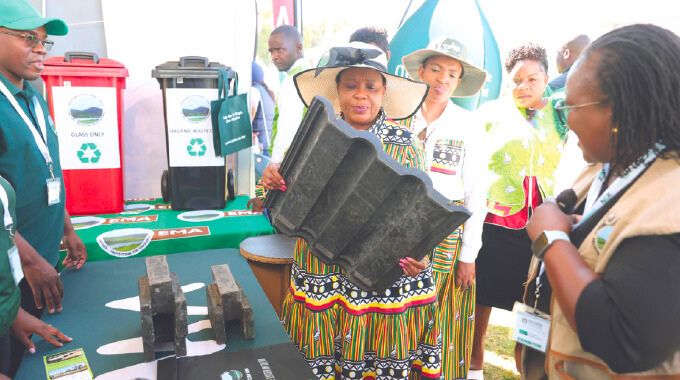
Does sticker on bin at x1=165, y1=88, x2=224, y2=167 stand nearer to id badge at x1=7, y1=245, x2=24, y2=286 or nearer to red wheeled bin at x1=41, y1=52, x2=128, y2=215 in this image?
red wheeled bin at x1=41, y1=52, x2=128, y2=215

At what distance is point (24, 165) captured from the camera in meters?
1.72

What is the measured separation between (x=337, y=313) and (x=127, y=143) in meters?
2.27

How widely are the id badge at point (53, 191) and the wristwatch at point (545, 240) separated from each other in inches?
73.6

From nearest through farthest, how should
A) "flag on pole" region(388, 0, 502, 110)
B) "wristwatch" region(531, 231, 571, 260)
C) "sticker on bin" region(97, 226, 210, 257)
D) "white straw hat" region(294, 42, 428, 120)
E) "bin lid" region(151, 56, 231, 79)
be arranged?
1. "wristwatch" region(531, 231, 571, 260)
2. "white straw hat" region(294, 42, 428, 120)
3. "sticker on bin" region(97, 226, 210, 257)
4. "bin lid" region(151, 56, 231, 79)
5. "flag on pole" region(388, 0, 502, 110)

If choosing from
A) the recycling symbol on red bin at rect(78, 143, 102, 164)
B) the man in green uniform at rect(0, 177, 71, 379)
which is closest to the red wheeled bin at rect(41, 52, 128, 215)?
the recycling symbol on red bin at rect(78, 143, 102, 164)

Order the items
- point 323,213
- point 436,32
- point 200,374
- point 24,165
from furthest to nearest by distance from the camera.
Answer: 1. point 436,32
2. point 24,165
3. point 323,213
4. point 200,374

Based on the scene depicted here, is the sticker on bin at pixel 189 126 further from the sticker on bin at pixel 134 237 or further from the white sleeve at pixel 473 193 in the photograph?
the white sleeve at pixel 473 193

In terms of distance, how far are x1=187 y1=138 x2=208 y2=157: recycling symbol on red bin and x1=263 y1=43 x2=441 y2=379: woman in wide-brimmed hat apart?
1.21 meters

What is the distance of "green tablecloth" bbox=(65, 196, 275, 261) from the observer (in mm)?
2217

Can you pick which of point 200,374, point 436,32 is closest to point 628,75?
point 200,374

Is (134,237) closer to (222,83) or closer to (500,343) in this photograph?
(222,83)

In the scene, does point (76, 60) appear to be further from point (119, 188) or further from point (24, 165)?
point (24, 165)

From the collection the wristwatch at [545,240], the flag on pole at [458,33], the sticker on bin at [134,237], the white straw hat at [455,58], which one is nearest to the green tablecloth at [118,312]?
the sticker on bin at [134,237]

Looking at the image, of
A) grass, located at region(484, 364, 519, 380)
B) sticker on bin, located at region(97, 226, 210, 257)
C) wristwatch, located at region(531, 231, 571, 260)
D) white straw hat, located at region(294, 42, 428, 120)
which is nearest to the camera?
wristwatch, located at region(531, 231, 571, 260)
